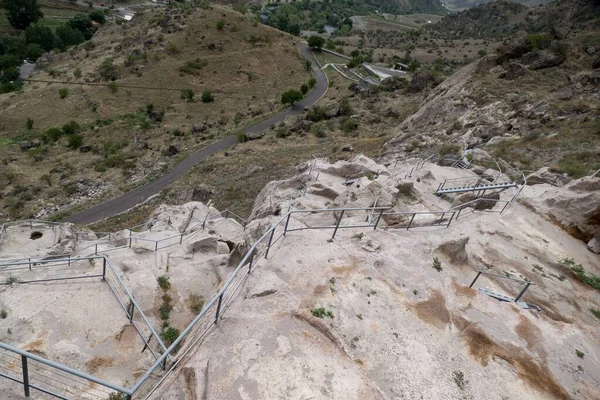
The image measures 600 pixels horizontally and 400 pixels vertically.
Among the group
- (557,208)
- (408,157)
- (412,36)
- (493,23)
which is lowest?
(408,157)

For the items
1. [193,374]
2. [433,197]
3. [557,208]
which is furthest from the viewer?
[433,197]

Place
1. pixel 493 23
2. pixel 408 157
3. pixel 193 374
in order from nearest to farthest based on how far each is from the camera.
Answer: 1. pixel 193 374
2. pixel 408 157
3. pixel 493 23

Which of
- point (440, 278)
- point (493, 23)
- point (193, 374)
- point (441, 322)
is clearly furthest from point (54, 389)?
point (493, 23)

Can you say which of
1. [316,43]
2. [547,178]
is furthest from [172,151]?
[316,43]

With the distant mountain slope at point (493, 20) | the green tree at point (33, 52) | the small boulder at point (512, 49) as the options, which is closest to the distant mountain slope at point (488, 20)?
the distant mountain slope at point (493, 20)

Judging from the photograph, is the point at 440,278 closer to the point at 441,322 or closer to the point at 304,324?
the point at 441,322

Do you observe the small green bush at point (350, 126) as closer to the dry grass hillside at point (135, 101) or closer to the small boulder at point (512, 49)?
the small boulder at point (512, 49)

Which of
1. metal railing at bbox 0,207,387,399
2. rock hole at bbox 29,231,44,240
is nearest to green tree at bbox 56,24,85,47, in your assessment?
rock hole at bbox 29,231,44,240

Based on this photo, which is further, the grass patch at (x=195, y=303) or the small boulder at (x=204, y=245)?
the small boulder at (x=204, y=245)
